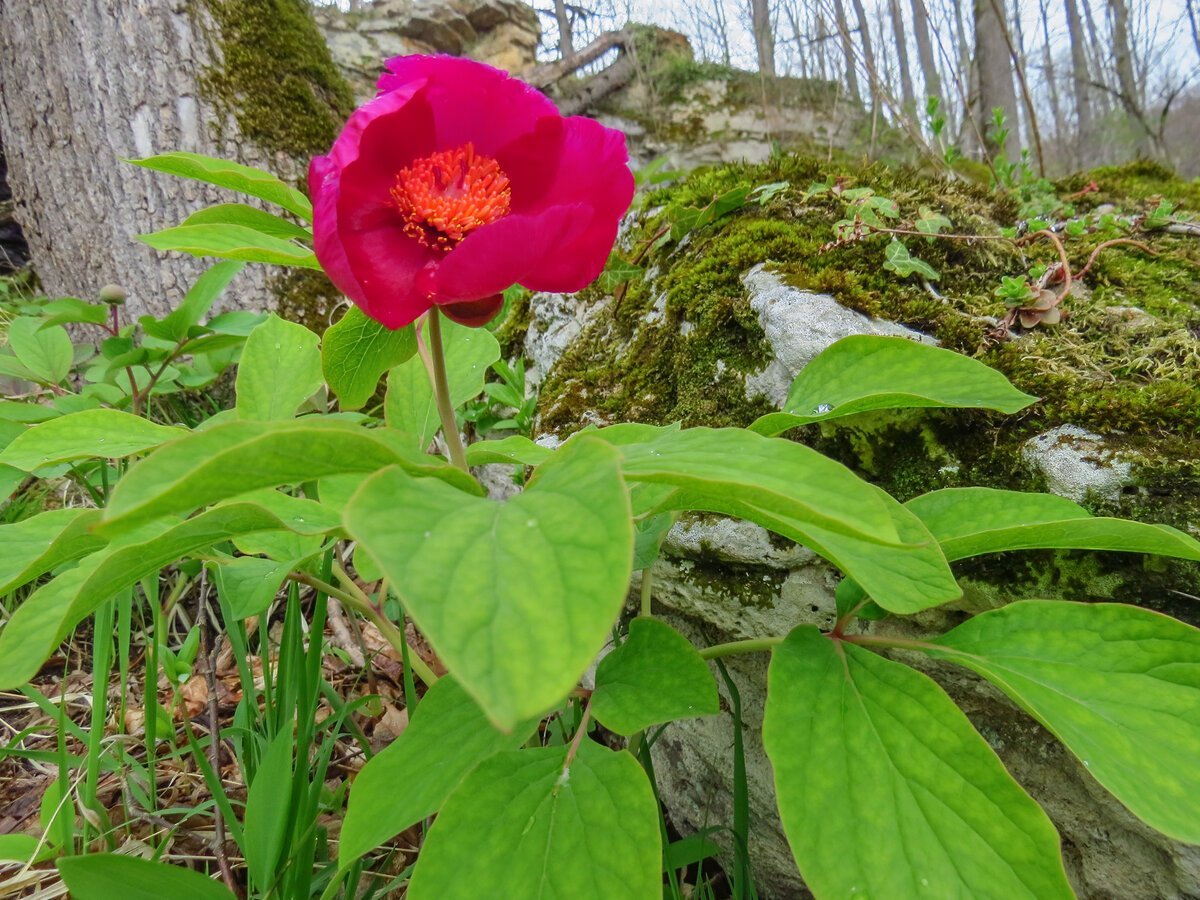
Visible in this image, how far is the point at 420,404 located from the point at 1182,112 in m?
17.8

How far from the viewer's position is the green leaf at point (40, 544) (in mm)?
569

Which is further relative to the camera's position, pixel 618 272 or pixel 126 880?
pixel 618 272

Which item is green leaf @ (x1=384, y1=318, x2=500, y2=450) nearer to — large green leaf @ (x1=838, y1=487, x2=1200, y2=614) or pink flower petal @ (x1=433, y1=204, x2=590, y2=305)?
pink flower petal @ (x1=433, y1=204, x2=590, y2=305)

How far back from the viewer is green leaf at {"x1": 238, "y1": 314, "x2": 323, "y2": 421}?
38.4 inches

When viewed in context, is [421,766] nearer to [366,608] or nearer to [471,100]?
[366,608]

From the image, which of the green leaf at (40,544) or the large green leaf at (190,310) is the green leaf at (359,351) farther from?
the large green leaf at (190,310)

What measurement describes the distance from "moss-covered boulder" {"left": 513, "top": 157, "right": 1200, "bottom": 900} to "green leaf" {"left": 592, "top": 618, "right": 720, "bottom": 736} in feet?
1.16

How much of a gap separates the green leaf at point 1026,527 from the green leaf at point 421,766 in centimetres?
49

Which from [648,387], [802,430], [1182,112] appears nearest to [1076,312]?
[802,430]

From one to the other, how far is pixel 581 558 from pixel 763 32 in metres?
4.91

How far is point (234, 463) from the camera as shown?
0.43m

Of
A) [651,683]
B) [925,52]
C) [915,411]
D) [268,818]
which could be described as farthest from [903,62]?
[268,818]

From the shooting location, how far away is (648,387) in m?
1.31

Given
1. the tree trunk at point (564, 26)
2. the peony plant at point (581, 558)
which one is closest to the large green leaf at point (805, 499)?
the peony plant at point (581, 558)
